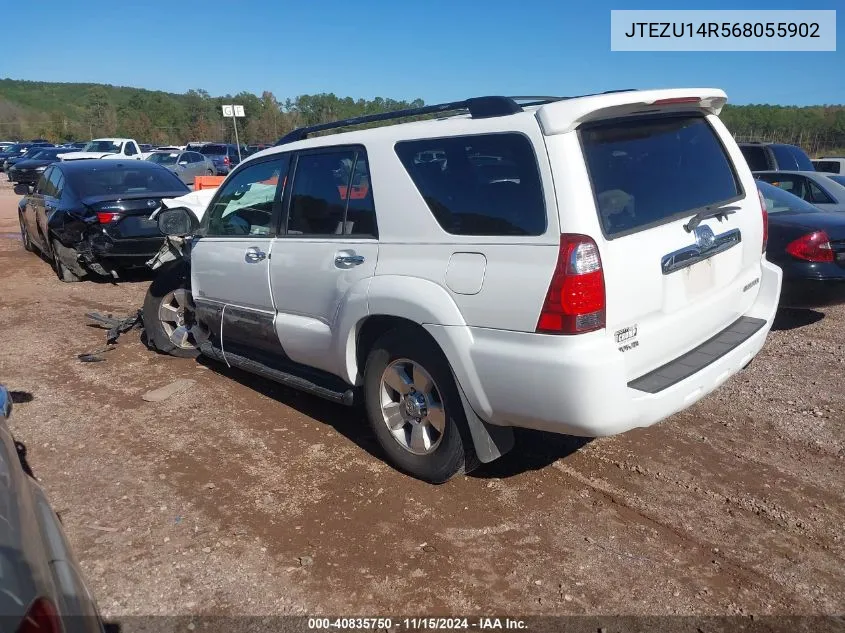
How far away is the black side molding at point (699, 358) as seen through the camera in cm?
320

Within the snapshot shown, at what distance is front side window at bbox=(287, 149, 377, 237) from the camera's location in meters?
3.94

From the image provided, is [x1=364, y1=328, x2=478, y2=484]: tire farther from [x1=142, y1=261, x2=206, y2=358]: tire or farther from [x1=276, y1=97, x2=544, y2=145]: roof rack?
[x1=142, y1=261, x2=206, y2=358]: tire

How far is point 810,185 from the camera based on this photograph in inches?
364

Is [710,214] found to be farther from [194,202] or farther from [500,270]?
[194,202]

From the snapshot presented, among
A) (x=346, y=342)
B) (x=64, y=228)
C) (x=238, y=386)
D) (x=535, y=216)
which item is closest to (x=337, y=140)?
(x=346, y=342)

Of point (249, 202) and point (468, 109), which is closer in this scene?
point (468, 109)

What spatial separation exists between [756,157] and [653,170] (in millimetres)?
11640

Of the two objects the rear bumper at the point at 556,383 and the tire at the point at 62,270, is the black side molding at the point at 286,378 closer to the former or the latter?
the rear bumper at the point at 556,383

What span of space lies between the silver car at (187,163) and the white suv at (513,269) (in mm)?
24570

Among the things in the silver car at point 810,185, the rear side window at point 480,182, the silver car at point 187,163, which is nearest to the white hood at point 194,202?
the rear side window at point 480,182

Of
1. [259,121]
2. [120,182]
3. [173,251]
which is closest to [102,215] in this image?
[120,182]

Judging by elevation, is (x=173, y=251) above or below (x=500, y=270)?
below

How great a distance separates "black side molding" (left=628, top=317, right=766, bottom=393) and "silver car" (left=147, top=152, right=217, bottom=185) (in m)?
26.0

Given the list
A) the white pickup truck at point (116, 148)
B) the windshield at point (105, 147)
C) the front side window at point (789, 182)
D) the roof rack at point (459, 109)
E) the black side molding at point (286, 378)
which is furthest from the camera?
the windshield at point (105, 147)
